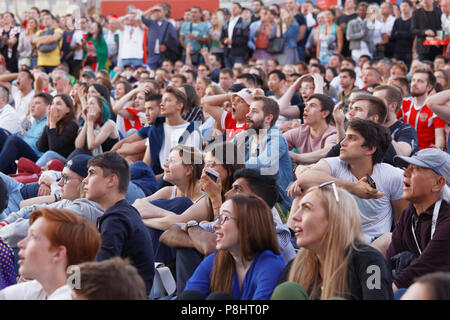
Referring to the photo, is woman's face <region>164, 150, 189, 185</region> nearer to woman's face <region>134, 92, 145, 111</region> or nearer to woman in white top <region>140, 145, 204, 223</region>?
woman in white top <region>140, 145, 204, 223</region>

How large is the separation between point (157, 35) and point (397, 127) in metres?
8.49

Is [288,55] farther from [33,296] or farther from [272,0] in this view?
[33,296]

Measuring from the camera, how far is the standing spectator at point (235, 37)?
13055mm

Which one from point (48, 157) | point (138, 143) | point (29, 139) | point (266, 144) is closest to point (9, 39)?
point (29, 139)

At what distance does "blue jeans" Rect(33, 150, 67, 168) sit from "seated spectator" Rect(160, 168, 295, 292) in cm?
339

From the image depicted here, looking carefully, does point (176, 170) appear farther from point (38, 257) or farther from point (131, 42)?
point (131, 42)

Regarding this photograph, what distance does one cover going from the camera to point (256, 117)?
232 inches

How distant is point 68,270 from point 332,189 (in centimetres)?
120

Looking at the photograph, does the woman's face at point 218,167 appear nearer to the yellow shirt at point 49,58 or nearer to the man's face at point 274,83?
the man's face at point 274,83

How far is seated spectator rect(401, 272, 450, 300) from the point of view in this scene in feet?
6.61

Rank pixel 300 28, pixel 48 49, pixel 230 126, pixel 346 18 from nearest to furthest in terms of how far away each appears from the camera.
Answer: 1. pixel 230 126
2. pixel 346 18
3. pixel 300 28
4. pixel 48 49

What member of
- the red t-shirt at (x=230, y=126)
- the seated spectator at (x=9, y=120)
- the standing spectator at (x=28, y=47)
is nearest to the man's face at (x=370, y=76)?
the red t-shirt at (x=230, y=126)

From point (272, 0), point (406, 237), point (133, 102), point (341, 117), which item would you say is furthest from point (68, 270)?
point (272, 0)

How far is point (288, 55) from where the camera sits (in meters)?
13.1
